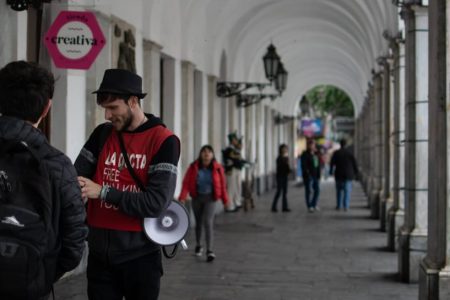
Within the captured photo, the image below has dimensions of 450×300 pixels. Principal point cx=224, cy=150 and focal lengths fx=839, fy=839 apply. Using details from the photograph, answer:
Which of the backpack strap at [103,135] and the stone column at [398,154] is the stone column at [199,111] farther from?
the backpack strap at [103,135]

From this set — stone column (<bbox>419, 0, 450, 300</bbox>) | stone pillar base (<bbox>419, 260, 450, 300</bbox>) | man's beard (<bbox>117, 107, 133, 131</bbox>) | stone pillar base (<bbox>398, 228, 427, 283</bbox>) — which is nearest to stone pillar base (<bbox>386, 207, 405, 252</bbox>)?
stone pillar base (<bbox>398, 228, 427, 283</bbox>)

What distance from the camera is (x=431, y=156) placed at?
7.29 meters

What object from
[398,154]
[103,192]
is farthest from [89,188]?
[398,154]

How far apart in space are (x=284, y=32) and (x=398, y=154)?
548 inches

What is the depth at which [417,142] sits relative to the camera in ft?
29.8

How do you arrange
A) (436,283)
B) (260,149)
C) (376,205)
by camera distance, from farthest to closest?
(260,149) < (376,205) < (436,283)

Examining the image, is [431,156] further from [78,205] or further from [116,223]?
[78,205]

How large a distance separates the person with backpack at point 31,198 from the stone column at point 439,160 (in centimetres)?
426

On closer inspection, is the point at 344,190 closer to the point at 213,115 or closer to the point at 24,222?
the point at 213,115

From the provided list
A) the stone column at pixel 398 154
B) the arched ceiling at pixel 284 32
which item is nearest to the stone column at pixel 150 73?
the arched ceiling at pixel 284 32

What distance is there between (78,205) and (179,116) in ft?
38.7

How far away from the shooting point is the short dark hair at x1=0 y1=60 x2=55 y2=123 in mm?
3166

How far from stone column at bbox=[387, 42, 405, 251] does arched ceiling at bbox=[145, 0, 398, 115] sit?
1.38m

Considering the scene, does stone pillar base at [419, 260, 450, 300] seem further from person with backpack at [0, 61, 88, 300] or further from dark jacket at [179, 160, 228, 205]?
person with backpack at [0, 61, 88, 300]
